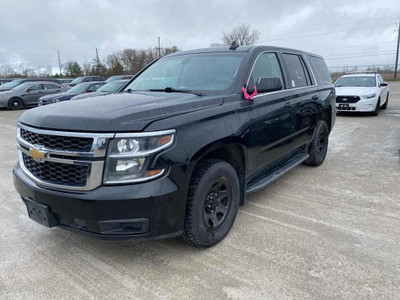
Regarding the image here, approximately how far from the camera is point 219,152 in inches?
122

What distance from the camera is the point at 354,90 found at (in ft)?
40.1

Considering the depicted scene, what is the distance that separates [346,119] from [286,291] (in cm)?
1053

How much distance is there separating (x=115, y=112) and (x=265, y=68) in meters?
2.09

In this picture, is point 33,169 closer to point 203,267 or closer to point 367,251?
point 203,267

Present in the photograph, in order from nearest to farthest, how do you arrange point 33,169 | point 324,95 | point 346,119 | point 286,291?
1. point 286,291
2. point 33,169
3. point 324,95
4. point 346,119

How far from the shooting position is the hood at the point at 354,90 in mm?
11951

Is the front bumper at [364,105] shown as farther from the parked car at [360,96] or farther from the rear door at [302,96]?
the rear door at [302,96]

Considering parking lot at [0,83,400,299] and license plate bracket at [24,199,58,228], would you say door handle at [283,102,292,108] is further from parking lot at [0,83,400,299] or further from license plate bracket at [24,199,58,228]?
license plate bracket at [24,199,58,228]

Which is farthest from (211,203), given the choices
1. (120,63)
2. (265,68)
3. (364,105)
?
(120,63)

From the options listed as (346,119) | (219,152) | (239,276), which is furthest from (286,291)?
(346,119)

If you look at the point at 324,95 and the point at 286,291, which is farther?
the point at 324,95

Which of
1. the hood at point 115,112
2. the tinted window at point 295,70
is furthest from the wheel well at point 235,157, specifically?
the tinted window at point 295,70

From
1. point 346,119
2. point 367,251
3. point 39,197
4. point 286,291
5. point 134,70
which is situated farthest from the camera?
point 134,70

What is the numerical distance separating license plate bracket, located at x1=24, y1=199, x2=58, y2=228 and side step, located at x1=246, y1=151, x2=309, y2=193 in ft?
6.29
